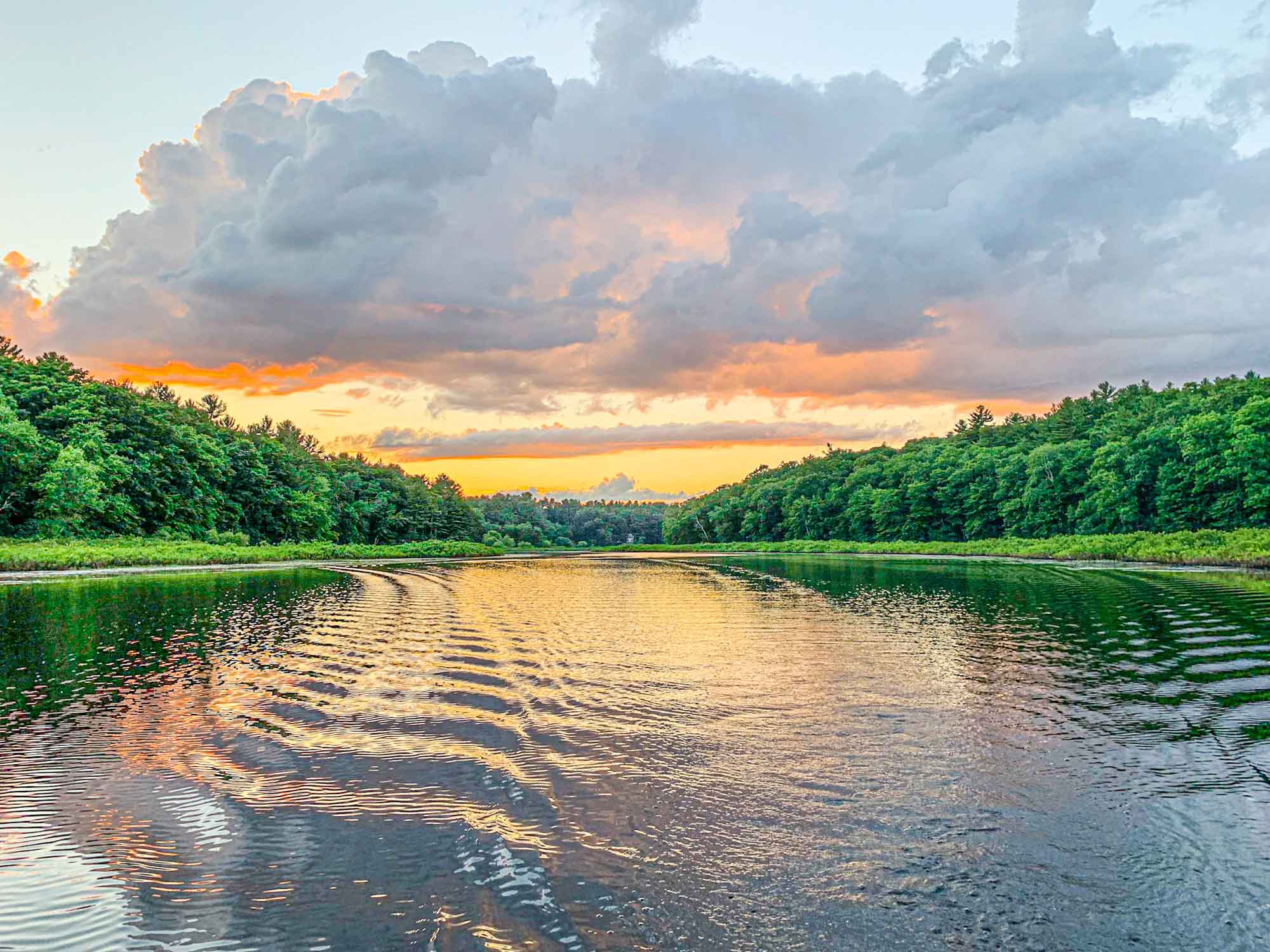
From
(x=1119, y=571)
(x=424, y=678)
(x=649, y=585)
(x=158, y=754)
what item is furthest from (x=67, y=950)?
(x=1119, y=571)

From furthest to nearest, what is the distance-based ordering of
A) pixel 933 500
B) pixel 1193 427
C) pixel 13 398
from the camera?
pixel 933 500 → pixel 1193 427 → pixel 13 398

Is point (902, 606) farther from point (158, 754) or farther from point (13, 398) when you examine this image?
point (13, 398)

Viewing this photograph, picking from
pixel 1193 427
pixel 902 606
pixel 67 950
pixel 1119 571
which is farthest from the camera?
pixel 1193 427

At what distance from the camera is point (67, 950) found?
21.1ft

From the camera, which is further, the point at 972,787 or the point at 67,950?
the point at 972,787

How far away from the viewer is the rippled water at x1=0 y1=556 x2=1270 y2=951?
7004 millimetres

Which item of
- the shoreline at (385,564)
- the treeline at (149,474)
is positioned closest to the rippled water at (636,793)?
the shoreline at (385,564)

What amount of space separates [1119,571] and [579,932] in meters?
53.9

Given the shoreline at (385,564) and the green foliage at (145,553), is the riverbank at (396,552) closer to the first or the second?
the green foliage at (145,553)

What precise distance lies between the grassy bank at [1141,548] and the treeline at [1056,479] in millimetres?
10704

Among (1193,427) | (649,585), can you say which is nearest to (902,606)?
(649,585)

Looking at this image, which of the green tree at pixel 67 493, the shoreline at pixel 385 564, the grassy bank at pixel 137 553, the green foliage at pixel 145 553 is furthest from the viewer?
the green tree at pixel 67 493

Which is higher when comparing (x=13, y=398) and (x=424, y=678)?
(x=13, y=398)

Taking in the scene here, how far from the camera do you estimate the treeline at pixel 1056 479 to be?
262ft
